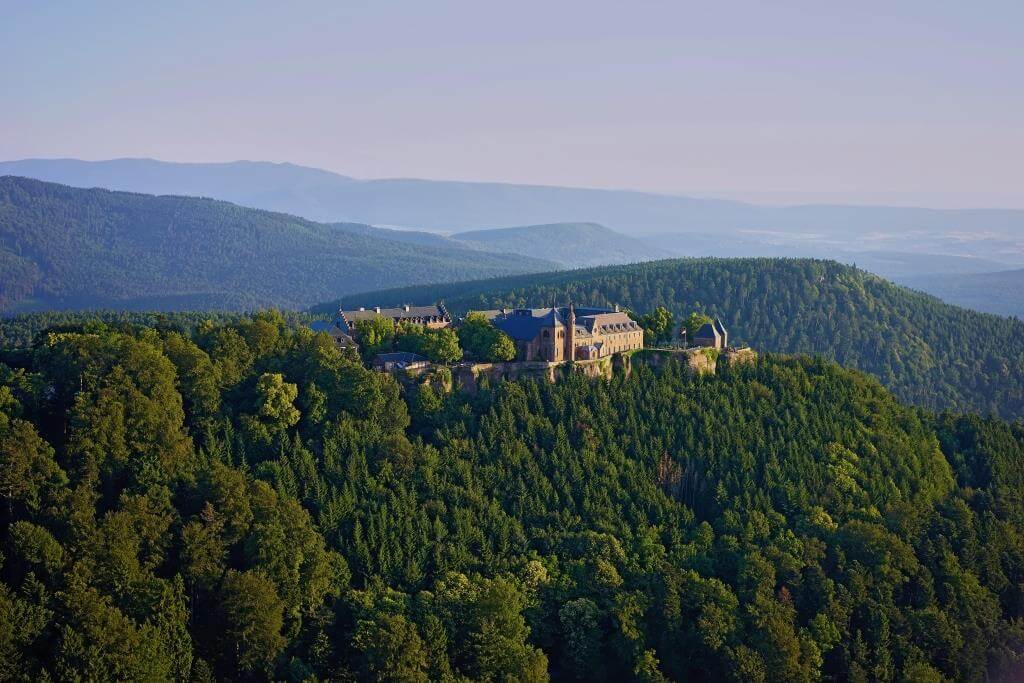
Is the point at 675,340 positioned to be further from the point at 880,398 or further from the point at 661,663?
the point at 661,663

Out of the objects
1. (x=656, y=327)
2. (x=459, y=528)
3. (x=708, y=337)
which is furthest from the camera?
(x=656, y=327)

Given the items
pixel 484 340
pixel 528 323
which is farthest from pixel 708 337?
pixel 484 340

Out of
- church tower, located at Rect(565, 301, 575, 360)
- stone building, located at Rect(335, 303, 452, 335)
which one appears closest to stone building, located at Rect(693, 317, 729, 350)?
church tower, located at Rect(565, 301, 575, 360)

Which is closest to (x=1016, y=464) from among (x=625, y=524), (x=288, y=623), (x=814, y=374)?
(x=814, y=374)

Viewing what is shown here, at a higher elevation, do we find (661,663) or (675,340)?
(675,340)

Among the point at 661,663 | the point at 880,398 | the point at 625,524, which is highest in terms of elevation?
the point at 880,398

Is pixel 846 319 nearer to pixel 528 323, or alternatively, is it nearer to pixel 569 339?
pixel 569 339
